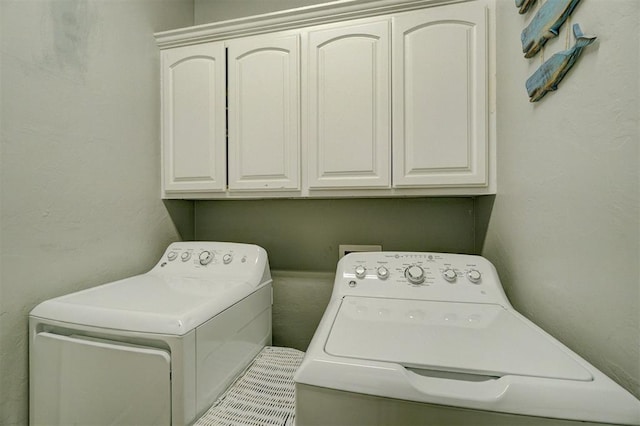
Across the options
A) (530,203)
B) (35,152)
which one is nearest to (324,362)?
(530,203)

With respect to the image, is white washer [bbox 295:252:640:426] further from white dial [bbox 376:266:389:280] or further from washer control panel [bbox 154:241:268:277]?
washer control panel [bbox 154:241:268:277]

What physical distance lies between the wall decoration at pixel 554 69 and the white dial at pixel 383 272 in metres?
0.72

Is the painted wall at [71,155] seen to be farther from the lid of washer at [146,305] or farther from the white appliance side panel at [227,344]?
the white appliance side panel at [227,344]

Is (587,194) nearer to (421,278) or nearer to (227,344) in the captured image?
(421,278)

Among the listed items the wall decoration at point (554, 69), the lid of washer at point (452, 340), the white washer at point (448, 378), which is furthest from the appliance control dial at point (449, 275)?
the wall decoration at point (554, 69)

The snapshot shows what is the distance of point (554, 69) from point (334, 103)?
75 centimetres

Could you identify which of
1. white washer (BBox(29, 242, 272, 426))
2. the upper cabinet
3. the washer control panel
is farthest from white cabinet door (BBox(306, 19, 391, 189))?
white washer (BBox(29, 242, 272, 426))

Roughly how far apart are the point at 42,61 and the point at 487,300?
1.71 meters

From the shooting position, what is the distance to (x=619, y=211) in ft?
1.69

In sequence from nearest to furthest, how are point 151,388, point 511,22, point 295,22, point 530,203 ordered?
1. point 151,388
2. point 530,203
3. point 511,22
4. point 295,22

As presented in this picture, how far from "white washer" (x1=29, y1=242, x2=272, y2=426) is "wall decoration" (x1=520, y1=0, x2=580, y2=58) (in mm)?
1206

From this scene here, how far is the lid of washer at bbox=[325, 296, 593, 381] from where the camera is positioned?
0.52m

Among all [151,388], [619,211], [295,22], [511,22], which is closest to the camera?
[619,211]

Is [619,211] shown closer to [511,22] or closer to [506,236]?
[506,236]
